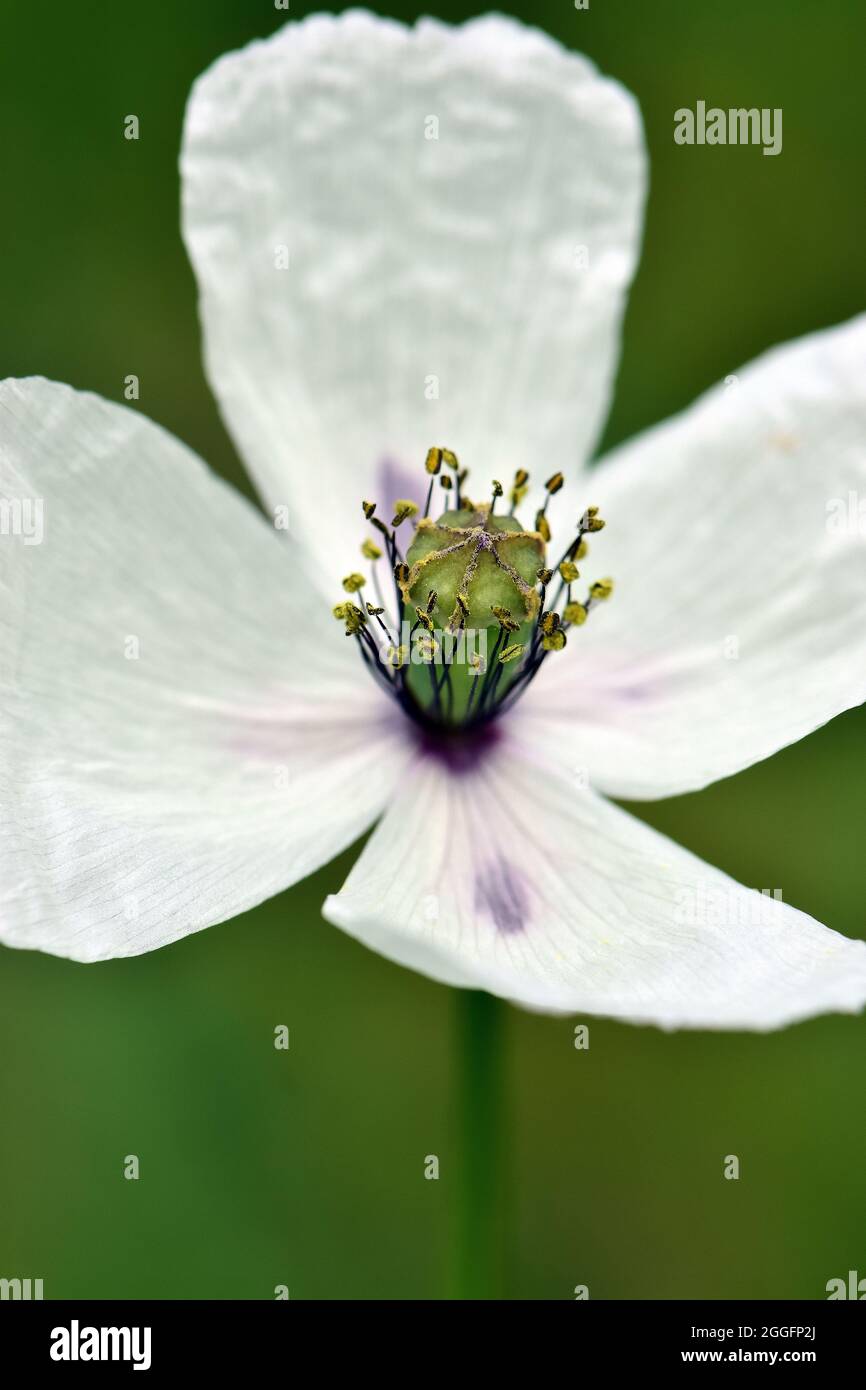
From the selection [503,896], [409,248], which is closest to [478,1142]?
[503,896]

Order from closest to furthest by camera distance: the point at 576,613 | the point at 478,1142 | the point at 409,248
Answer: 1. the point at 478,1142
2. the point at 576,613
3. the point at 409,248

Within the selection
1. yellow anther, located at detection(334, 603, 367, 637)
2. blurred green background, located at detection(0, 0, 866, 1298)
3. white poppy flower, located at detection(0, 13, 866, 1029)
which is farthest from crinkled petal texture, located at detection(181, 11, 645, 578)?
blurred green background, located at detection(0, 0, 866, 1298)

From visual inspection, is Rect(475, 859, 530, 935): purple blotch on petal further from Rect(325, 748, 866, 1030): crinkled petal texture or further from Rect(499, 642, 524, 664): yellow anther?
Rect(499, 642, 524, 664): yellow anther

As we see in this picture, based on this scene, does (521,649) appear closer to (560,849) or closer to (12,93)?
(560,849)

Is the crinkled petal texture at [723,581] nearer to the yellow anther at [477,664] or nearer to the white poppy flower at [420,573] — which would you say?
the white poppy flower at [420,573]

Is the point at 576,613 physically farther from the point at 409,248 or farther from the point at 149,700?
the point at 409,248

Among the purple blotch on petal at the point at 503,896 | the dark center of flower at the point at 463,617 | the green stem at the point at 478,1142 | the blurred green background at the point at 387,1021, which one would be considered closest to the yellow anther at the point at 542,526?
the dark center of flower at the point at 463,617

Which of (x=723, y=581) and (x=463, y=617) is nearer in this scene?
(x=463, y=617)
